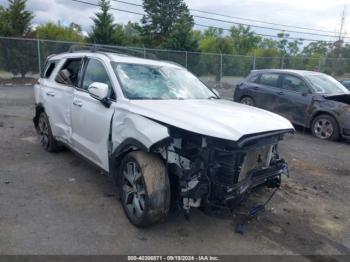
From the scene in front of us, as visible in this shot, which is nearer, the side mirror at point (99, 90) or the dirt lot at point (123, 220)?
the dirt lot at point (123, 220)

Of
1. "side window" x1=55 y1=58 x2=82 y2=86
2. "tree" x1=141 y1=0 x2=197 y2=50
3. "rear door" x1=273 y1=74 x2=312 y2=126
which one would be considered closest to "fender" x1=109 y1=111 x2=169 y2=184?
"side window" x1=55 y1=58 x2=82 y2=86

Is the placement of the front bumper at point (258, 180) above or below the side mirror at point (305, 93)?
below

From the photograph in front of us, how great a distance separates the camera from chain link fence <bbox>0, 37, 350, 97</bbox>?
18.4 metres

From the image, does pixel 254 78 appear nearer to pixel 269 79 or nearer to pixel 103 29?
pixel 269 79

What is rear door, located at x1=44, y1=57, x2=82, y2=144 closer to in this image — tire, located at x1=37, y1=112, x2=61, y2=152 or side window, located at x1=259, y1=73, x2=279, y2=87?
tire, located at x1=37, y1=112, x2=61, y2=152

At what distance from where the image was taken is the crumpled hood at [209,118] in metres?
3.17

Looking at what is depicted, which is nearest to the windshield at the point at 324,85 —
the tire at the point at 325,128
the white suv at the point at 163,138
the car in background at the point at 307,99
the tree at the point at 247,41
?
the car in background at the point at 307,99

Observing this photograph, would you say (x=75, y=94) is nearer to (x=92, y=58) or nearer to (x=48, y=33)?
(x=92, y=58)

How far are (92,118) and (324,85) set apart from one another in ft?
23.2

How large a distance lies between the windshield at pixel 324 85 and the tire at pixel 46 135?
6554 millimetres

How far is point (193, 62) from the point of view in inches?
872

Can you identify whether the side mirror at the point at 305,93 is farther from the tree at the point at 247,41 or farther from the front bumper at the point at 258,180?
the tree at the point at 247,41

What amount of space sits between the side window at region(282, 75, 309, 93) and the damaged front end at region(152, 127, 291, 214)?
623 centimetres

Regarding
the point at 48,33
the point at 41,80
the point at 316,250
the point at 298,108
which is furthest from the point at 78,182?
the point at 48,33
